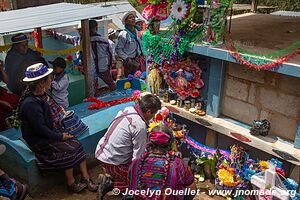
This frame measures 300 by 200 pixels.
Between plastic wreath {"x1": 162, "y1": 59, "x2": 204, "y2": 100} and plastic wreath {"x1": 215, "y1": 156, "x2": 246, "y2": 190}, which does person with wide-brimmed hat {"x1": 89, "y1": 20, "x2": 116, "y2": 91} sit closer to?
plastic wreath {"x1": 162, "y1": 59, "x2": 204, "y2": 100}

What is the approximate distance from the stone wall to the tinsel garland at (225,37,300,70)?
33 centimetres

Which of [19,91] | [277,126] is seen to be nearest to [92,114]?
[19,91]

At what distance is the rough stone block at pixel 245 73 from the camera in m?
4.29

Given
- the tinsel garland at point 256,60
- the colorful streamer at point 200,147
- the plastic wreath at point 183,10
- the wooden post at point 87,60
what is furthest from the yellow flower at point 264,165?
the wooden post at point 87,60

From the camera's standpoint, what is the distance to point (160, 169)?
2977 millimetres

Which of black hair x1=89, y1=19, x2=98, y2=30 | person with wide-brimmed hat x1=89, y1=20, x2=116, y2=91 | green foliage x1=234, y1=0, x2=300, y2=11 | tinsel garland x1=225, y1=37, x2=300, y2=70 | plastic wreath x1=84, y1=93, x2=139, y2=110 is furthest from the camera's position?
green foliage x1=234, y1=0, x2=300, y2=11

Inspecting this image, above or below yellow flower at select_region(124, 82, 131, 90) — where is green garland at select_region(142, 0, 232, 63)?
above

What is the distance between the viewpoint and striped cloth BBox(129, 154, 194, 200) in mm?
2990

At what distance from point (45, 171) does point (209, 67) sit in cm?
282

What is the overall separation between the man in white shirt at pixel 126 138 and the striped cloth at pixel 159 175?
0.61 metres

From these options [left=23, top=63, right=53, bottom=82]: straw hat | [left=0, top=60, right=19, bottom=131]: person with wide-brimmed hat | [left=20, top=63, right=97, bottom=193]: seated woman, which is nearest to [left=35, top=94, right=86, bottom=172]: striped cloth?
[left=20, top=63, right=97, bottom=193]: seated woman

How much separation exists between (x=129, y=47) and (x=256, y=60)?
15.0 ft

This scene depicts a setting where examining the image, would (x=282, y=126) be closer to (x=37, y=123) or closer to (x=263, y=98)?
(x=263, y=98)

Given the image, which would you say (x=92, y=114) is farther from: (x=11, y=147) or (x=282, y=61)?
(x=282, y=61)
